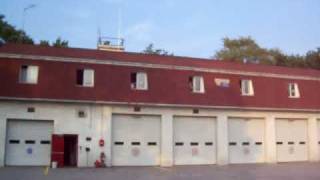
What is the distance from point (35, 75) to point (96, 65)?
397cm

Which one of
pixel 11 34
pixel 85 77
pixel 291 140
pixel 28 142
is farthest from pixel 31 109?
pixel 11 34

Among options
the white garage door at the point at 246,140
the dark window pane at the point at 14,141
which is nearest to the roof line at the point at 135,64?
the white garage door at the point at 246,140

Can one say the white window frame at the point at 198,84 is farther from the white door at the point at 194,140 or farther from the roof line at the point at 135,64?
the white door at the point at 194,140

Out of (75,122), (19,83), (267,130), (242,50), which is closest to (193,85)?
(267,130)

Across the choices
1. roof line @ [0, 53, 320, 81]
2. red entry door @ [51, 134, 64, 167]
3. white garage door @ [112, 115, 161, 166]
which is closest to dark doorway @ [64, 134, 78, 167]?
red entry door @ [51, 134, 64, 167]

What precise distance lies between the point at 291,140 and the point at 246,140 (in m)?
4.24

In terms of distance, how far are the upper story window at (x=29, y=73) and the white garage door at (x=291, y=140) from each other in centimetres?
1819

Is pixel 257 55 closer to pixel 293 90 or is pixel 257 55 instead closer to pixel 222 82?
pixel 293 90

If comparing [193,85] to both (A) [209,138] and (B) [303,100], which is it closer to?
(A) [209,138]

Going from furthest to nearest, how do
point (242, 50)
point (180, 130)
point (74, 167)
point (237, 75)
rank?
point (242, 50) → point (237, 75) → point (180, 130) → point (74, 167)

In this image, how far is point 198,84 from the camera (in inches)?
1455

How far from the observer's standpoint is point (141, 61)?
117 feet

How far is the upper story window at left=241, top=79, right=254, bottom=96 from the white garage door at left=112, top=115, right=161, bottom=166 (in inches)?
295

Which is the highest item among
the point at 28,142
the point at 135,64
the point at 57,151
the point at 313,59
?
the point at 313,59
